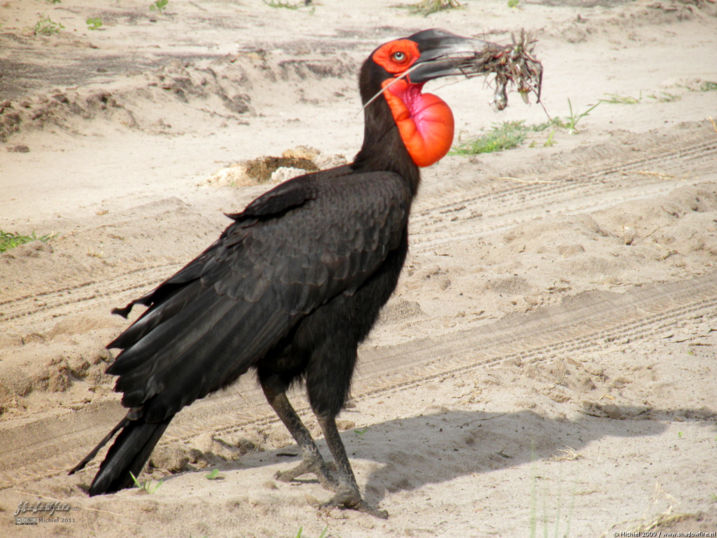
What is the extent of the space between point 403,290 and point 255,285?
2.59 metres

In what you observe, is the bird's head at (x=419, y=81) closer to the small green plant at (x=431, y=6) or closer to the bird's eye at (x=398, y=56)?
the bird's eye at (x=398, y=56)

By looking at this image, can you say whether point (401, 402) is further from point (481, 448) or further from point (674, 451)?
point (674, 451)

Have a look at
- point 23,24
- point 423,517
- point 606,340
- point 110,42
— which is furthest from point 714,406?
point 23,24

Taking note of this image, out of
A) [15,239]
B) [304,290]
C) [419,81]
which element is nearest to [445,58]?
[419,81]

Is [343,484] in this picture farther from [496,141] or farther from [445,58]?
[496,141]

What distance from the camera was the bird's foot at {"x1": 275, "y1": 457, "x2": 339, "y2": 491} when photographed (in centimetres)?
378

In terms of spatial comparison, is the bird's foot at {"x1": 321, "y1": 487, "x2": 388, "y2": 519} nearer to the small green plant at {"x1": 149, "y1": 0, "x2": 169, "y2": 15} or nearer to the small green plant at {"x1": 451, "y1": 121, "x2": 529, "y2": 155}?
the small green plant at {"x1": 451, "y1": 121, "x2": 529, "y2": 155}

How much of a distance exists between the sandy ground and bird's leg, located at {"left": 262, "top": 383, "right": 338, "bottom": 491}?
76mm

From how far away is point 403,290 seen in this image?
5.89 metres

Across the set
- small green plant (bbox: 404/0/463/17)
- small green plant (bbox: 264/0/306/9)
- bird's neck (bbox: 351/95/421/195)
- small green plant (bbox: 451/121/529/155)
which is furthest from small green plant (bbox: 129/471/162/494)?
small green plant (bbox: 404/0/463/17)

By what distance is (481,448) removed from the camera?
13.8ft

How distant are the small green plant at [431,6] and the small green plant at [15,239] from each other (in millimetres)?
9519

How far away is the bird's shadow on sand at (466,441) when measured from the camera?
3.96m
